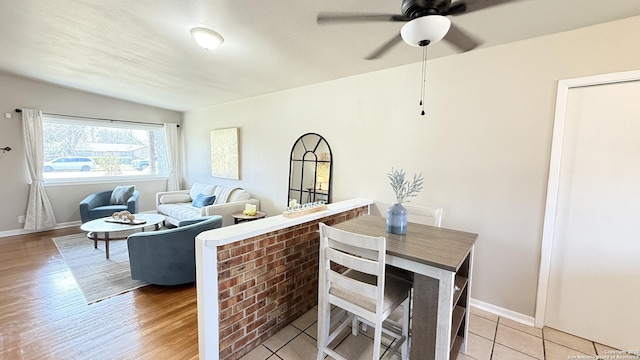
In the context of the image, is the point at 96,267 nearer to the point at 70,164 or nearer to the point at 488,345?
the point at 70,164

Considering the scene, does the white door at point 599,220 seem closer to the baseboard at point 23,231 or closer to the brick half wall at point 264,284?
the brick half wall at point 264,284

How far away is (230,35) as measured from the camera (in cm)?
221

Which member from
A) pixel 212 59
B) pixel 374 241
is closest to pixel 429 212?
pixel 374 241

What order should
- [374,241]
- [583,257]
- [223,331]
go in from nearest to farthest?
[374,241], [223,331], [583,257]

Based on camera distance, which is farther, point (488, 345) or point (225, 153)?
point (225, 153)

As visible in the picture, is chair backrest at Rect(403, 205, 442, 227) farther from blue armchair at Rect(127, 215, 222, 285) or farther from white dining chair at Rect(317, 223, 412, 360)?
blue armchair at Rect(127, 215, 222, 285)

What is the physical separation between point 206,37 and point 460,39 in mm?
2177

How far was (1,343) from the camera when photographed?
189cm

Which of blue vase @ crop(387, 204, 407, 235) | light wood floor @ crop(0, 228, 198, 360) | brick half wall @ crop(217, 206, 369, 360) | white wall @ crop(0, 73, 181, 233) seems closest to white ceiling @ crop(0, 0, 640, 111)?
white wall @ crop(0, 73, 181, 233)

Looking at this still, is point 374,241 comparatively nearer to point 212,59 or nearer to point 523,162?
point 523,162

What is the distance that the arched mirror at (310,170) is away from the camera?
139 inches

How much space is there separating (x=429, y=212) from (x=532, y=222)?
0.89 metres

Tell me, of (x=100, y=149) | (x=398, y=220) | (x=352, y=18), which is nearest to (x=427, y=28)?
(x=352, y=18)

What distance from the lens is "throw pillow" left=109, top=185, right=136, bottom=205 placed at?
491 centimetres
